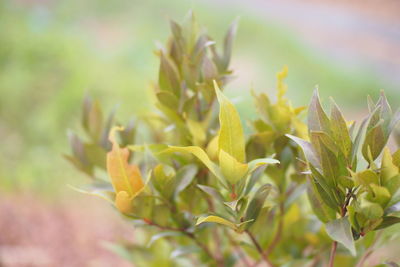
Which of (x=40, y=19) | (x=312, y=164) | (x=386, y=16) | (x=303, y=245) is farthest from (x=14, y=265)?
(x=386, y=16)

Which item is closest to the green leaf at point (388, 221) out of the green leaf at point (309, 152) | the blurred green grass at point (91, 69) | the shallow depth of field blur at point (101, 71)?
the green leaf at point (309, 152)

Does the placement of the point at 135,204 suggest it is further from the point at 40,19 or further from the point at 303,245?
the point at 40,19

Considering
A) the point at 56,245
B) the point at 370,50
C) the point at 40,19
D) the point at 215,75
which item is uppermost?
the point at 215,75

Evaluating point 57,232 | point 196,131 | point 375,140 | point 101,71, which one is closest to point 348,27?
point 101,71

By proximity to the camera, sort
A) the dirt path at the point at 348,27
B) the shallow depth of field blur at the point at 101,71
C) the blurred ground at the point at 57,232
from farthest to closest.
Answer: the dirt path at the point at 348,27, the shallow depth of field blur at the point at 101,71, the blurred ground at the point at 57,232

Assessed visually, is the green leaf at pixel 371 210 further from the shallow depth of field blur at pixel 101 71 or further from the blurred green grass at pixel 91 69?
the blurred green grass at pixel 91 69

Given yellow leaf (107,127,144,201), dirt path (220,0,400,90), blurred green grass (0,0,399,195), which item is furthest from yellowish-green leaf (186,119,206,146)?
dirt path (220,0,400,90)

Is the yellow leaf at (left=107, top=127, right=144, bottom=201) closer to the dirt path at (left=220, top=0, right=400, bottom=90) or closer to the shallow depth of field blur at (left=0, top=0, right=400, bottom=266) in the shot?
the shallow depth of field blur at (left=0, top=0, right=400, bottom=266)
